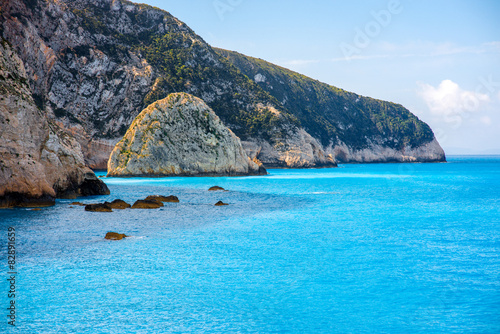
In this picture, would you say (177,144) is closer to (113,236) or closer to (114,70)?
(114,70)

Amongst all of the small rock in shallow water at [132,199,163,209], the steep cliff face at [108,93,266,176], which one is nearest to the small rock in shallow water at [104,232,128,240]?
the small rock in shallow water at [132,199,163,209]

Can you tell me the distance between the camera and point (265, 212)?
32.4 m

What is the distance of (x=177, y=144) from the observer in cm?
8412

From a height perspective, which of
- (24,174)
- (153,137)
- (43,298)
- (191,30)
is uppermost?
(191,30)

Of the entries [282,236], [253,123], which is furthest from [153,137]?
[282,236]

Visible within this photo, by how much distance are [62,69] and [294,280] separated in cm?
10566

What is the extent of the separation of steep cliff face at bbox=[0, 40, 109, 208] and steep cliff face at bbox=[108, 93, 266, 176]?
139 ft

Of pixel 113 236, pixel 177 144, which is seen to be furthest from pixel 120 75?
pixel 113 236

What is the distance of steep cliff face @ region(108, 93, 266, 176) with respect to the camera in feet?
269

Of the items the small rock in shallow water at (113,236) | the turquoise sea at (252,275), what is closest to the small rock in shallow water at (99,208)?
the turquoise sea at (252,275)

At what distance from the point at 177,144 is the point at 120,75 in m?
38.6

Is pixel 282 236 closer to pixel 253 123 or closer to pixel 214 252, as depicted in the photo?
pixel 214 252

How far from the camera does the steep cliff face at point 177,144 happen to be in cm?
8194

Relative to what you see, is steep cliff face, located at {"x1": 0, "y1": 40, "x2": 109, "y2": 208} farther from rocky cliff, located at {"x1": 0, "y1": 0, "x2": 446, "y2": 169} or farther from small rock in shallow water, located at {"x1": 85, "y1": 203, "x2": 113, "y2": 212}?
rocky cliff, located at {"x1": 0, "y1": 0, "x2": 446, "y2": 169}
